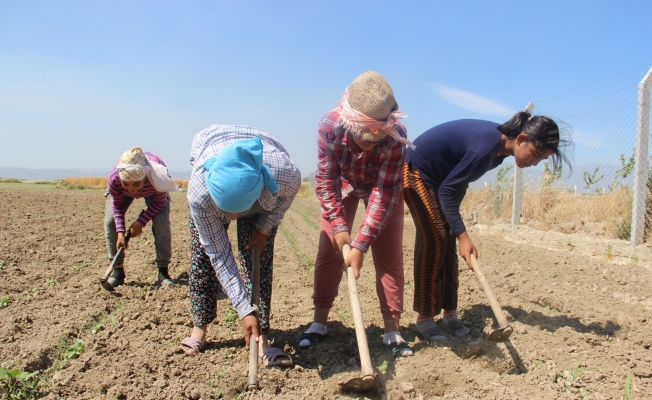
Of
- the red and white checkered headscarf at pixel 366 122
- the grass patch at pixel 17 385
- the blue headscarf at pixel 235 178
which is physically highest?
the red and white checkered headscarf at pixel 366 122

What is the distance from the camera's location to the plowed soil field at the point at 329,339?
239 centimetres

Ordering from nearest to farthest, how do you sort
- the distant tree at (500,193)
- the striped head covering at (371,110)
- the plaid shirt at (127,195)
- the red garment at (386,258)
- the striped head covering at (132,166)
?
1. the striped head covering at (371,110)
2. the red garment at (386,258)
3. the striped head covering at (132,166)
4. the plaid shirt at (127,195)
5. the distant tree at (500,193)

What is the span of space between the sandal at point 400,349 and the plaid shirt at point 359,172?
2.09 ft

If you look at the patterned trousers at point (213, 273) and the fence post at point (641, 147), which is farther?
the fence post at point (641, 147)

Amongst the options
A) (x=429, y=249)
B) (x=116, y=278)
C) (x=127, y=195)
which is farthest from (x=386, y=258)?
(x=116, y=278)

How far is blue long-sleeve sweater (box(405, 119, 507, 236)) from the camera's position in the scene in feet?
8.73

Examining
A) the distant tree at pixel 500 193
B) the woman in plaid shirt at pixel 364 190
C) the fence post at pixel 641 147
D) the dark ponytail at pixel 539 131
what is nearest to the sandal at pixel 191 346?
the woman in plaid shirt at pixel 364 190

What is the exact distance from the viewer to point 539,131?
8.50ft

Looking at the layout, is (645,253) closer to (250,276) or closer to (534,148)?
Answer: (534,148)

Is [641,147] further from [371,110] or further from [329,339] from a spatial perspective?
[371,110]

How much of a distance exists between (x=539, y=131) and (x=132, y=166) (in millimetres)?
2762

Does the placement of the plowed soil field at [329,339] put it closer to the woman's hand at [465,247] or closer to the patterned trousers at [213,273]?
the patterned trousers at [213,273]

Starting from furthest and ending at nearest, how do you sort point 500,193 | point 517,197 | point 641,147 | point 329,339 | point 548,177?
point 500,193 < point 548,177 < point 517,197 < point 641,147 < point 329,339

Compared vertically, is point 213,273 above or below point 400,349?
above
